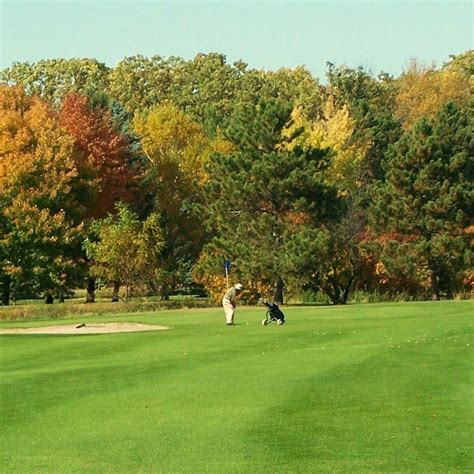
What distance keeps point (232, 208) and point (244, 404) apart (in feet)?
180

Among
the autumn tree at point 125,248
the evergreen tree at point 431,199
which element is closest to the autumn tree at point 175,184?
the autumn tree at point 125,248

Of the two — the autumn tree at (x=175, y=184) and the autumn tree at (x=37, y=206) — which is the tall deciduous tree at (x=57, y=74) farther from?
the autumn tree at (x=37, y=206)

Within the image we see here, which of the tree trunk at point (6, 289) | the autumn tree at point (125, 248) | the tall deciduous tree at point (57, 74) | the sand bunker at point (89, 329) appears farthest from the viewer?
the tall deciduous tree at point (57, 74)

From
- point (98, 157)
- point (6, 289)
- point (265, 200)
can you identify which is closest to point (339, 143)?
point (265, 200)

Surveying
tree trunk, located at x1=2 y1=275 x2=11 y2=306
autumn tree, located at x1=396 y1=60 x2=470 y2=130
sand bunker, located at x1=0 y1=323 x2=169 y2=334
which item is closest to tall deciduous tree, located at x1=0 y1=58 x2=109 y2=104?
autumn tree, located at x1=396 y1=60 x2=470 y2=130

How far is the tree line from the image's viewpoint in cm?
7319

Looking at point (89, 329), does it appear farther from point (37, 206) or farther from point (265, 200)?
point (37, 206)

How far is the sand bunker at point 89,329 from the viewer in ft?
149

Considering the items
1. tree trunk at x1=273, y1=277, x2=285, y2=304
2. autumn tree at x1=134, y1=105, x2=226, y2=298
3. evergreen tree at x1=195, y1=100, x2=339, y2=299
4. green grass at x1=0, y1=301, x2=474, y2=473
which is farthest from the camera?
autumn tree at x1=134, y1=105, x2=226, y2=298

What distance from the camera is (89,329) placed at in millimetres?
47000

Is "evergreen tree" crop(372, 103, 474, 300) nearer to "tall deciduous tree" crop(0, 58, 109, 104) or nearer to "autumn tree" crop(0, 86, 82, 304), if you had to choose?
"autumn tree" crop(0, 86, 82, 304)

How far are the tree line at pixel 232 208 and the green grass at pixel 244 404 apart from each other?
121 ft

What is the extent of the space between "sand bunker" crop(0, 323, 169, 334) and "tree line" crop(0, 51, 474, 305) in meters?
24.3

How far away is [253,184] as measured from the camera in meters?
72.1
